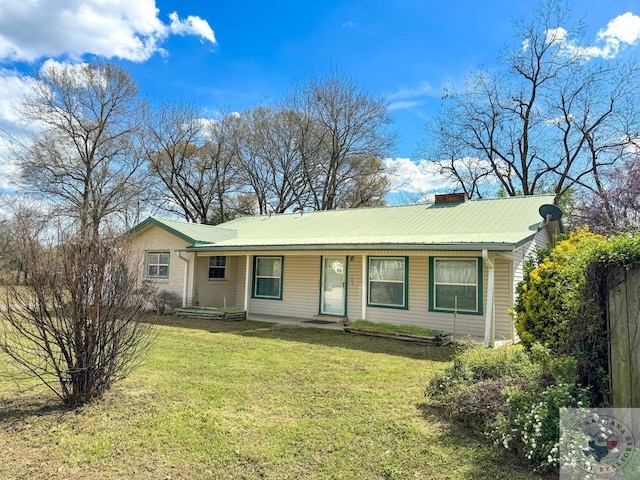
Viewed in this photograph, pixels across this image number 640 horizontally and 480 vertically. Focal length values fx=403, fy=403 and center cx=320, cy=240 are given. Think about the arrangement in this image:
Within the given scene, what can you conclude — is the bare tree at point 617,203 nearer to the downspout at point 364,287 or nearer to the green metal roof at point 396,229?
the green metal roof at point 396,229

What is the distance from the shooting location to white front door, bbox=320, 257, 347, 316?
12934 millimetres

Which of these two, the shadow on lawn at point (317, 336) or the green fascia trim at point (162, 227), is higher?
the green fascia trim at point (162, 227)

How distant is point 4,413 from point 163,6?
1209 centimetres

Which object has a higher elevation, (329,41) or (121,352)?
(329,41)

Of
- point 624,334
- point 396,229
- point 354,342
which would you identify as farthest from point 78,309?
point 396,229

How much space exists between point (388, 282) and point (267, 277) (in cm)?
476

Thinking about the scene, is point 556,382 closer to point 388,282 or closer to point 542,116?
point 388,282

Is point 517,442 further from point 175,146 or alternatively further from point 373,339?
point 175,146

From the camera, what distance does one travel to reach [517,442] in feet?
11.8

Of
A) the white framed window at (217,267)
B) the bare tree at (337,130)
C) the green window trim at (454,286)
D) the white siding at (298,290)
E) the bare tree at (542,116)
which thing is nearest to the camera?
the green window trim at (454,286)


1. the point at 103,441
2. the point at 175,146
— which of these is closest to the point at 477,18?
the point at 103,441

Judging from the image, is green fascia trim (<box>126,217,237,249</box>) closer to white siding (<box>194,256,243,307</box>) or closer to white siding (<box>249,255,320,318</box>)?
white siding (<box>194,256,243,307</box>)

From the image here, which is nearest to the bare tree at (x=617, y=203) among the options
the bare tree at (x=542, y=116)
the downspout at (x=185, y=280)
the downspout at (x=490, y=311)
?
the bare tree at (x=542, y=116)

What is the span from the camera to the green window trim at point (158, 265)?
15.6 meters
